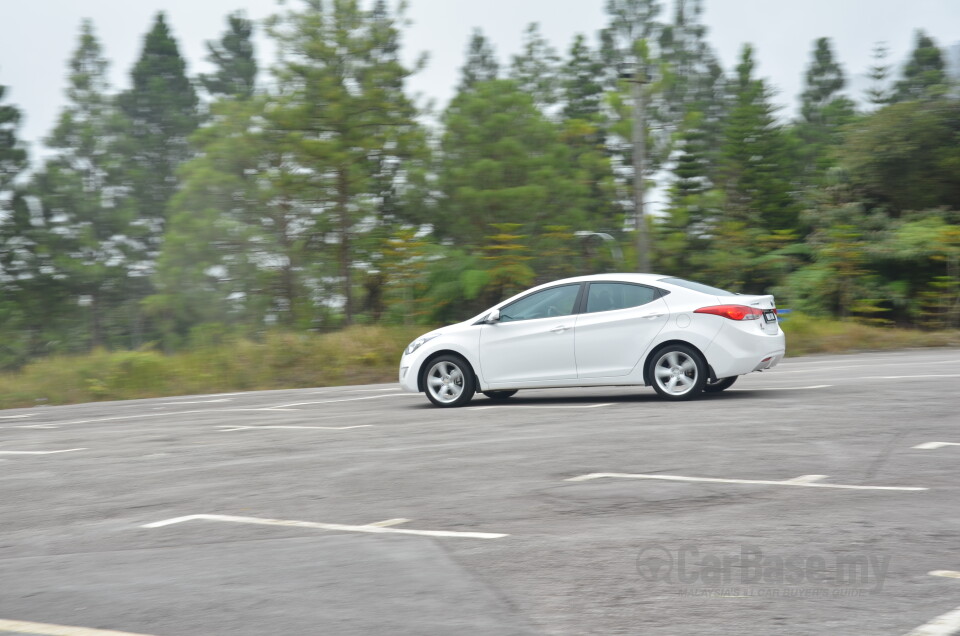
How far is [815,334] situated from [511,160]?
697 inches

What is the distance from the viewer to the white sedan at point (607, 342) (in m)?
12.6

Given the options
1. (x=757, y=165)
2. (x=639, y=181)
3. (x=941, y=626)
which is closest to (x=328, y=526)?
(x=941, y=626)

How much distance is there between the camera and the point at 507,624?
4551 millimetres

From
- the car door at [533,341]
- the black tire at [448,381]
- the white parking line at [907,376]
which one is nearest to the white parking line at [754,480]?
the car door at [533,341]

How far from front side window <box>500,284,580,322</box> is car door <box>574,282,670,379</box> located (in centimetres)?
27

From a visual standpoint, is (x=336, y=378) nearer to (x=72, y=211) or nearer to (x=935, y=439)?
(x=935, y=439)

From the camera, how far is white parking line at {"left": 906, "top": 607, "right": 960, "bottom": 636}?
4.23 meters

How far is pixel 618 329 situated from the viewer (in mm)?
12984

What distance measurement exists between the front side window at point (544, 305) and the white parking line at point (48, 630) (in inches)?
361

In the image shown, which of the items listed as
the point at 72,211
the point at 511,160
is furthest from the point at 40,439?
the point at 72,211

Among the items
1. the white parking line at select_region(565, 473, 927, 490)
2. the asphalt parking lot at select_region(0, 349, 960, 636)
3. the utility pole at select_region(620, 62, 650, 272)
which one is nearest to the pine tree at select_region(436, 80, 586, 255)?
the utility pole at select_region(620, 62, 650, 272)

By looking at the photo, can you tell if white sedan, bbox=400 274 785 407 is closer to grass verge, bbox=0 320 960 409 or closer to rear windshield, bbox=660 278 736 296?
rear windshield, bbox=660 278 736 296

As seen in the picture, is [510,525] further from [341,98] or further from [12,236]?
[12,236]

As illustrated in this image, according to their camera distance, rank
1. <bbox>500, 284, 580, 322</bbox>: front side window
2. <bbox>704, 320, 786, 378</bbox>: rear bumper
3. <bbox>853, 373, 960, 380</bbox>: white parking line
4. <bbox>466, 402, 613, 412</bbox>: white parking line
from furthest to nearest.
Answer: <bbox>853, 373, 960, 380</bbox>: white parking line, <bbox>500, 284, 580, 322</bbox>: front side window, <bbox>466, 402, 613, 412</bbox>: white parking line, <bbox>704, 320, 786, 378</bbox>: rear bumper
